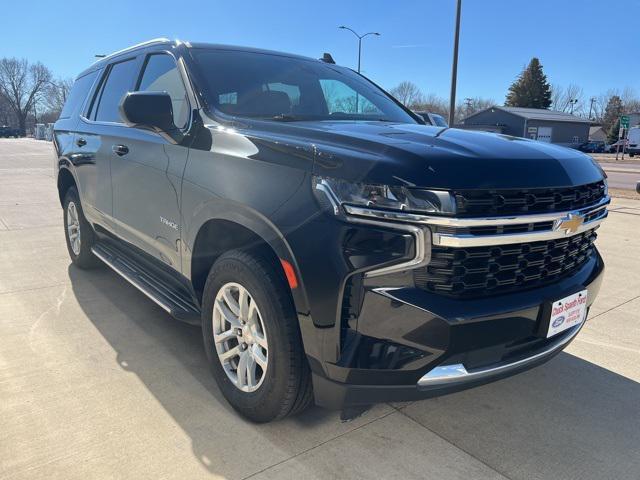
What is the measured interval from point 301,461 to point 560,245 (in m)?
1.50

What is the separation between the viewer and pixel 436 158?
202 centimetres

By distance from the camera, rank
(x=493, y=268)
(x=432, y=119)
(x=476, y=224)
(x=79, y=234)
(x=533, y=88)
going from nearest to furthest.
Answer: (x=476, y=224) → (x=493, y=268) → (x=432, y=119) → (x=79, y=234) → (x=533, y=88)

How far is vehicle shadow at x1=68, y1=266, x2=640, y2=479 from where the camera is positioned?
2371 mm

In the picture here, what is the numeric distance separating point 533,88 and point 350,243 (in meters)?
84.2

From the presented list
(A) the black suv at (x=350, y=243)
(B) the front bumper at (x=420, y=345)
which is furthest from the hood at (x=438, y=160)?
(B) the front bumper at (x=420, y=345)

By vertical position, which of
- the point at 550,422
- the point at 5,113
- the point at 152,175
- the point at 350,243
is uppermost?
the point at 5,113

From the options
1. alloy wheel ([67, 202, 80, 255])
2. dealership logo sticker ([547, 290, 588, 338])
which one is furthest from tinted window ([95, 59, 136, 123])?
dealership logo sticker ([547, 290, 588, 338])

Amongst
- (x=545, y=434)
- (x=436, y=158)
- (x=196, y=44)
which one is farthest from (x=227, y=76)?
(x=545, y=434)

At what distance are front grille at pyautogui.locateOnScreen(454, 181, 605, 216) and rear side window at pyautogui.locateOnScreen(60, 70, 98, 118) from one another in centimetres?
403

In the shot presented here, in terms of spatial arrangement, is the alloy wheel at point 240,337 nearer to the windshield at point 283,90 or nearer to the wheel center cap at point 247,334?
the wheel center cap at point 247,334

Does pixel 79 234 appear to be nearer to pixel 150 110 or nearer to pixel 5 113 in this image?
pixel 150 110

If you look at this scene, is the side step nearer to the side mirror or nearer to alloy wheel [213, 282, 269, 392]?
alloy wheel [213, 282, 269, 392]

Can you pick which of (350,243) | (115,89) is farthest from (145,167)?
(350,243)

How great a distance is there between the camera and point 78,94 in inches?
202
